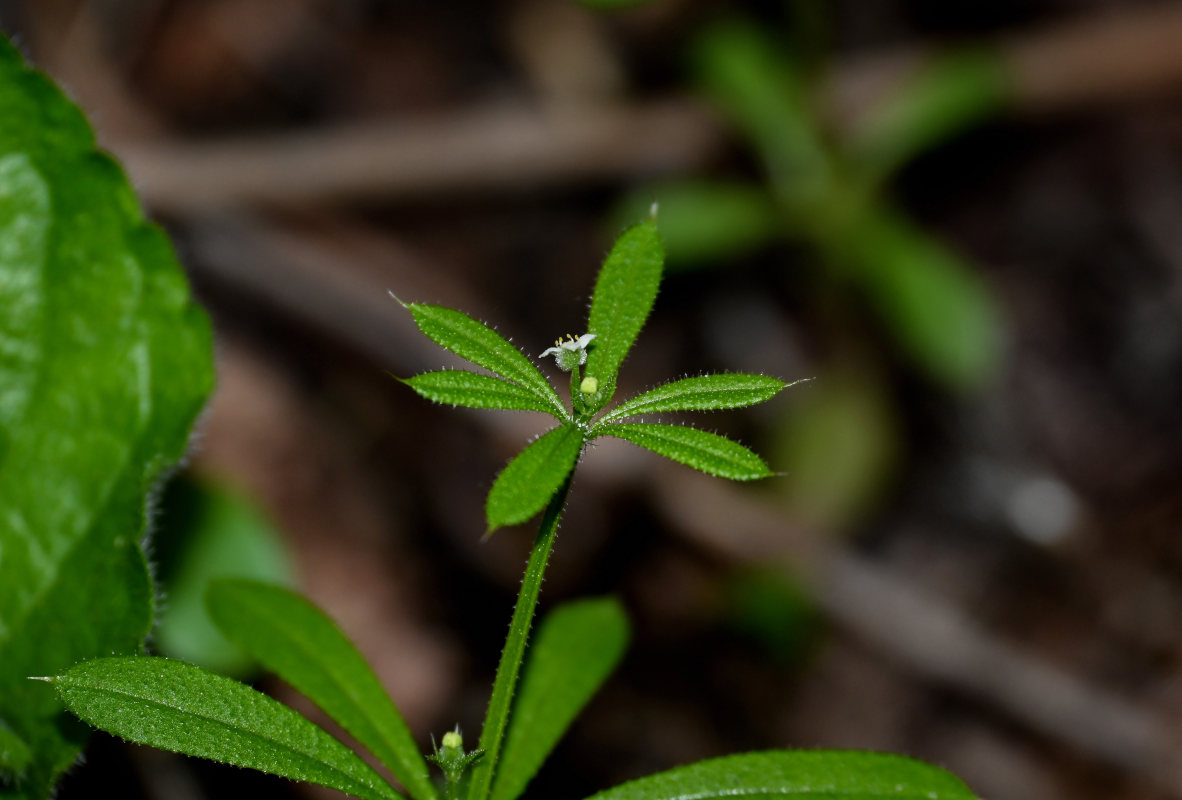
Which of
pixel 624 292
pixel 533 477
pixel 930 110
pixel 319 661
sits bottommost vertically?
pixel 319 661

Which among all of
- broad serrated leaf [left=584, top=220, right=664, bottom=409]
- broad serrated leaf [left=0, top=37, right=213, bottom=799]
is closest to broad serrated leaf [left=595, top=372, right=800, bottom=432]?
broad serrated leaf [left=584, top=220, right=664, bottom=409]

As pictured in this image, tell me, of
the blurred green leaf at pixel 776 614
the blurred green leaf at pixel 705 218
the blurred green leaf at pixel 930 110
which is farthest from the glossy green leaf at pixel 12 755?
the blurred green leaf at pixel 930 110

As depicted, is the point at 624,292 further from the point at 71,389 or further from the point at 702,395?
the point at 71,389

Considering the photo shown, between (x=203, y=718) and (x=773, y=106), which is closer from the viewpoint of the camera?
(x=203, y=718)

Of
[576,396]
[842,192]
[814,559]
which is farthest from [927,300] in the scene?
[576,396]

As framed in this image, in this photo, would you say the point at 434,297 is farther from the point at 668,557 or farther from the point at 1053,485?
the point at 1053,485

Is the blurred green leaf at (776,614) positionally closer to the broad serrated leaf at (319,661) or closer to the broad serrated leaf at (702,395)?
the broad serrated leaf at (319,661)

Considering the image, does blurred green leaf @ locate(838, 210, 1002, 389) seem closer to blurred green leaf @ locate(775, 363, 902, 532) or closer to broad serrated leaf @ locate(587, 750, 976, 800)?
blurred green leaf @ locate(775, 363, 902, 532)
